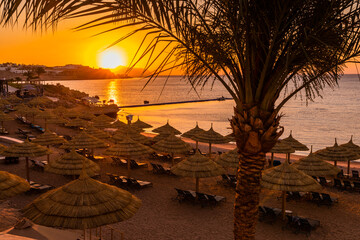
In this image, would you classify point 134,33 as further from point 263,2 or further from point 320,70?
point 320,70

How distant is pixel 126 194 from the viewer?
6.68 meters

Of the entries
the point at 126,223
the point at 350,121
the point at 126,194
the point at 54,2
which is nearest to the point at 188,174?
the point at 126,223

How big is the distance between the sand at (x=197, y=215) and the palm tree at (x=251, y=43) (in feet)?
14.7

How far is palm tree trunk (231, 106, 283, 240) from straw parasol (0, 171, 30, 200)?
5612 millimetres

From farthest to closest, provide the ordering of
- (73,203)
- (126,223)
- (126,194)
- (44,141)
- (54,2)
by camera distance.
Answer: (44,141)
(126,223)
(126,194)
(73,203)
(54,2)

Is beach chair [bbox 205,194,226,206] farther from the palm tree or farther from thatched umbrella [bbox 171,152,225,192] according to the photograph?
the palm tree

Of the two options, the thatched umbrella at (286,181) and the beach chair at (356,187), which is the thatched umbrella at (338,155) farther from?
the thatched umbrella at (286,181)

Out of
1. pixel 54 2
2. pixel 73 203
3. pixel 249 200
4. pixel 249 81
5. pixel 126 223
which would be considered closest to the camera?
pixel 54 2

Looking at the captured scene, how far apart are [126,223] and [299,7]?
25.8ft

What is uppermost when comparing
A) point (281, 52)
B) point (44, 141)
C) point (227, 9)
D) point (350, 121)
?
point (227, 9)

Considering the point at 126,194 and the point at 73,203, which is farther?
the point at 126,194

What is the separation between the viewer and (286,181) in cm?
988

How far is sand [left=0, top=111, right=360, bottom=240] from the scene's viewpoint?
30.0 feet

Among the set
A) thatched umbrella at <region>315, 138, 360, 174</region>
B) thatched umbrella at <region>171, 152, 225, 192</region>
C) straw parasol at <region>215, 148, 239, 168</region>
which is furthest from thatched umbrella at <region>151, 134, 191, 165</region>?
thatched umbrella at <region>315, 138, 360, 174</region>
